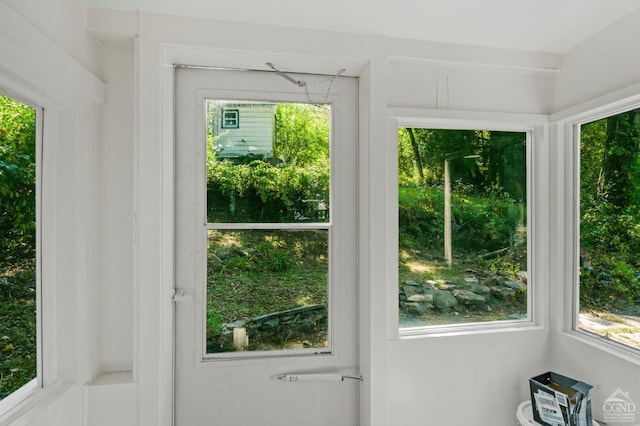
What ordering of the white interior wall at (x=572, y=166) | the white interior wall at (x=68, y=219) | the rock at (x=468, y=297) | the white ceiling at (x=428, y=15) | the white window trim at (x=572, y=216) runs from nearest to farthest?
the white interior wall at (x=68, y=219) < the white ceiling at (x=428, y=15) < the white interior wall at (x=572, y=166) < the white window trim at (x=572, y=216) < the rock at (x=468, y=297)

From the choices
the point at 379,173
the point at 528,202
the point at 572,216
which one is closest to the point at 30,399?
the point at 379,173

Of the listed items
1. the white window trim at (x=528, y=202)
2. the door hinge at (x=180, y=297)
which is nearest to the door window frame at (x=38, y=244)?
the door hinge at (x=180, y=297)

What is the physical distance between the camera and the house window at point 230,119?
1771 millimetres

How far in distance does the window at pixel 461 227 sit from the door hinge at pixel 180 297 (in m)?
1.08

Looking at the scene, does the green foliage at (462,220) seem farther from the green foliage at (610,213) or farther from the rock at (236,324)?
the rock at (236,324)

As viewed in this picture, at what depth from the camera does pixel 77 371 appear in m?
1.42

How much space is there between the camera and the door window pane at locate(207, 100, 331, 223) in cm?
177

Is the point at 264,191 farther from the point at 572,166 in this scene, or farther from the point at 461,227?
the point at 572,166

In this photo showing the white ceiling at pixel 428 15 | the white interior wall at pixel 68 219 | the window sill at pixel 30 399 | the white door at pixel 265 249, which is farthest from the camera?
the white door at pixel 265 249

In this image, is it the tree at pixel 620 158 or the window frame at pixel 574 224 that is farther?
the window frame at pixel 574 224

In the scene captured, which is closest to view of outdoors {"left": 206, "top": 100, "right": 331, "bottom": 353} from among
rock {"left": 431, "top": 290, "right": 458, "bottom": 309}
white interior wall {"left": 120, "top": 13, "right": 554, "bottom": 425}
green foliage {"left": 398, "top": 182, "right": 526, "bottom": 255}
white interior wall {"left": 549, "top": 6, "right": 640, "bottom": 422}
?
white interior wall {"left": 120, "top": 13, "right": 554, "bottom": 425}

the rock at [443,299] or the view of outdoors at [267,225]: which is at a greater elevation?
the view of outdoors at [267,225]

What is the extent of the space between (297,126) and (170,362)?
4.25ft

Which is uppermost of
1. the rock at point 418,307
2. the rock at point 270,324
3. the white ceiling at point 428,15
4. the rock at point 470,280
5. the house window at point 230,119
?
the white ceiling at point 428,15
